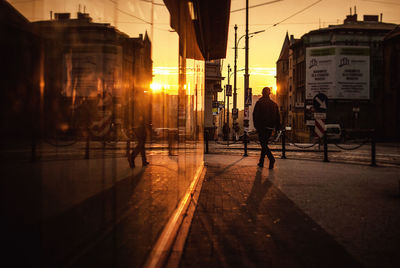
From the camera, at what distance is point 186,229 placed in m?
3.78

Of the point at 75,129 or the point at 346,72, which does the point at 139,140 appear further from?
the point at 346,72

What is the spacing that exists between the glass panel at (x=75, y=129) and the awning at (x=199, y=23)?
1.59 metres

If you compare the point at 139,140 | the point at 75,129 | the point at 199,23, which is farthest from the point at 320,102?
the point at 75,129

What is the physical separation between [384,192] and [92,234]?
570cm

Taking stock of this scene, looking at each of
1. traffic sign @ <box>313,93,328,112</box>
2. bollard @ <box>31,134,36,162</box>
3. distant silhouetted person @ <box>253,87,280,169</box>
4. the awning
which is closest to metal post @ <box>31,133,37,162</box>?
bollard @ <box>31,134,36,162</box>

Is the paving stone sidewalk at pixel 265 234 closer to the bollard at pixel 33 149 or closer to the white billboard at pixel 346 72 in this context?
the bollard at pixel 33 149

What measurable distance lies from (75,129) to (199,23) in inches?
277

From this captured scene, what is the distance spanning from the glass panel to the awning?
1588 mm

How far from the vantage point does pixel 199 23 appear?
804 centimetres

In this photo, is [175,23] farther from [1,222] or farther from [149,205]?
[1,222]

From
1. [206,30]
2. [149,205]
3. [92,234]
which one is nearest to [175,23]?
[149,205]

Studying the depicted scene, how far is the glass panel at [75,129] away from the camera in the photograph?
1098 mm

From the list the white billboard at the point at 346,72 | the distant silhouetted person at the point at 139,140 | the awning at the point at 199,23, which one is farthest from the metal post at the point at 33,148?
the white billboard at the point at 346,72

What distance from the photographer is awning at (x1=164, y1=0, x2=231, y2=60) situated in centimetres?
424
